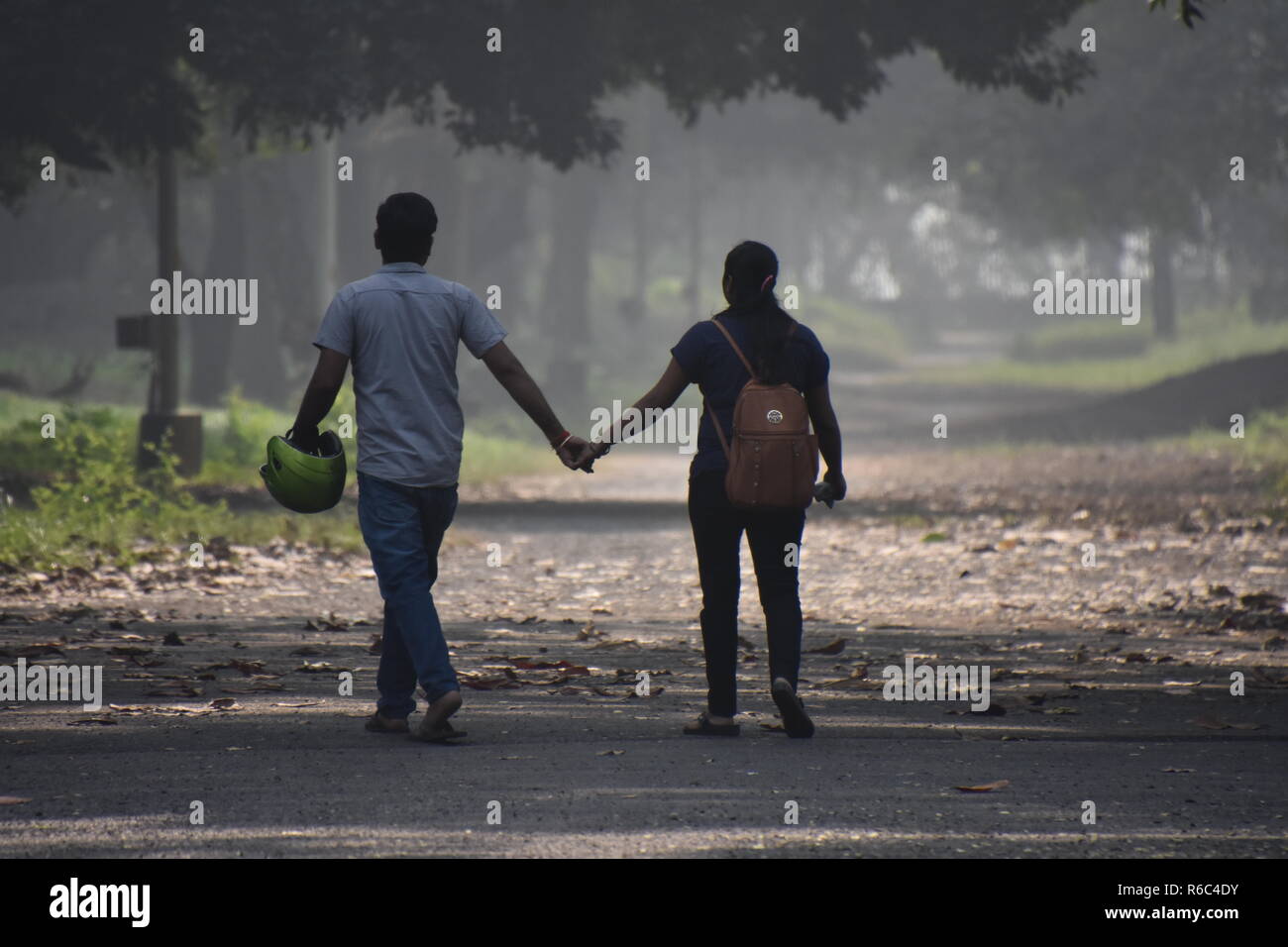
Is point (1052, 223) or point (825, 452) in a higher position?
point (1052, 223)

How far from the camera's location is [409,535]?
6.78m

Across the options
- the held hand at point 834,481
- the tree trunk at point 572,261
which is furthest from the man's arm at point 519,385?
the tree trunk at point 572,261

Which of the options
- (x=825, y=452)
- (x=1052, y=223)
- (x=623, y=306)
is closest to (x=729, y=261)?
(x=825, y=452)

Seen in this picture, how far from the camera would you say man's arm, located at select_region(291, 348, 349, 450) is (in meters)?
6.68

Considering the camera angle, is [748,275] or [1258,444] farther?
[1258,444]

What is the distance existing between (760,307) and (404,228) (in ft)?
4.41

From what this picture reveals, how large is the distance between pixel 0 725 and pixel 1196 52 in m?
36.7

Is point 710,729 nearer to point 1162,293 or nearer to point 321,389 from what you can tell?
point 321,389

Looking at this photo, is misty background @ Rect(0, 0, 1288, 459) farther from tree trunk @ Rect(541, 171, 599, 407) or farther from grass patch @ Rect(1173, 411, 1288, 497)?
grass patch @ Rect(1173, 411, 1288, 497)

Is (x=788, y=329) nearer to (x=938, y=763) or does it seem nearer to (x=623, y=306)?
(x=938, y=763)

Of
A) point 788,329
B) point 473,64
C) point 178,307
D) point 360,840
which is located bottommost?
point 360,840

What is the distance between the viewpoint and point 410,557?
6.79m

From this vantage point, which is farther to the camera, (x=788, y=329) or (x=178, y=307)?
(x=178, y=307)

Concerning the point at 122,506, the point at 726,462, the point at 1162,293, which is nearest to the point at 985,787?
the point at 726,462
